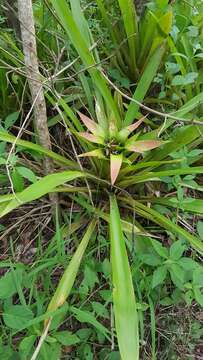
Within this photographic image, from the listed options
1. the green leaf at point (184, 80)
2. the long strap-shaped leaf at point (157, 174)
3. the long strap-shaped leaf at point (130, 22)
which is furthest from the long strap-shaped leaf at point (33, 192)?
the long strap-shaped leaf at point (130, 22)

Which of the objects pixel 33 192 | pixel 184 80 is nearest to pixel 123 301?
pixel 33 192

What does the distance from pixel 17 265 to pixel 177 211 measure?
1.52ft

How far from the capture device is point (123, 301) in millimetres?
1043

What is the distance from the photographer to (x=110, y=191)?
4.51 feet

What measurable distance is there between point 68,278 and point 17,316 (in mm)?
166

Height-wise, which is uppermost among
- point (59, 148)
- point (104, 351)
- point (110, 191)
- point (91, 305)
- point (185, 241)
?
point (59, 148)

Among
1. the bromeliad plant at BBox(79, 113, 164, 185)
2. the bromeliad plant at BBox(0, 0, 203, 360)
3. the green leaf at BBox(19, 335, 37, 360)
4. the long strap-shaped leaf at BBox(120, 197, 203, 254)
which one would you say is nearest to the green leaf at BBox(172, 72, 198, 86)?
the bromeliad plant at BBox(0, 0, 203, 360)

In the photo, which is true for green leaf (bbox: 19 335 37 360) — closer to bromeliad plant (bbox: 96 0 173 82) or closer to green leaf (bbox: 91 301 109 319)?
green leaf (bbox: 91 301 109 319)

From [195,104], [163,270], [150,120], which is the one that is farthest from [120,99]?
[163,270]

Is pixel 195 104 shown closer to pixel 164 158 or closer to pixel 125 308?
pixel 164 158

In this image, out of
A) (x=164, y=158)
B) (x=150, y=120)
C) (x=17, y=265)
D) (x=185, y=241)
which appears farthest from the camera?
(x=150, y=120)

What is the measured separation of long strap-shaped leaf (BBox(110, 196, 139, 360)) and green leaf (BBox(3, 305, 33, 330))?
20 cm

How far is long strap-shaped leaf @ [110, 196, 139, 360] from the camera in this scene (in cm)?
98

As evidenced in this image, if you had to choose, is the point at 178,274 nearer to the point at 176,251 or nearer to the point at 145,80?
the point at 176,251
